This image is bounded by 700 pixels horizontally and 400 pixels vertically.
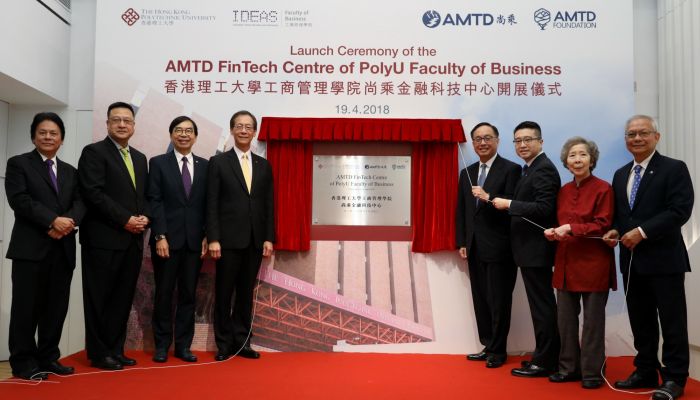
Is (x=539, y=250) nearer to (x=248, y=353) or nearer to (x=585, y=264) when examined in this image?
(x=585, y=264)

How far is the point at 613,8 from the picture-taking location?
13.5 ft

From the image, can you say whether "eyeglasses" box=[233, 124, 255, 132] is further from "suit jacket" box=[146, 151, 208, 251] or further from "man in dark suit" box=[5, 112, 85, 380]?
"man in dark suit" box=[5, 112, 85, 380]

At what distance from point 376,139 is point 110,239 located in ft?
6.67

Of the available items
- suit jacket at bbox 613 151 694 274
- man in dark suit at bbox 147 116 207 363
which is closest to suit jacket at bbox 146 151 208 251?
man in dark suit at bbox 147 116 207 363

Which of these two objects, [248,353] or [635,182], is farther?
[248,353]

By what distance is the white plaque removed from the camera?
4152mm

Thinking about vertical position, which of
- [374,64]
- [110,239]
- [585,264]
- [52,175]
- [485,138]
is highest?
[374,64]

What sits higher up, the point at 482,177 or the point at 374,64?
the point at 374,64

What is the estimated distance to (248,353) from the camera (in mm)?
3793

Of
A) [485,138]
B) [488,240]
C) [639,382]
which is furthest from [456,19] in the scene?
[639,382]

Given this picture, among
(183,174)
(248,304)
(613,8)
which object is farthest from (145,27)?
(613,8)

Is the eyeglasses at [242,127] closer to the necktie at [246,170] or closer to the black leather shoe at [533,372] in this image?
the necktie at [246,170]

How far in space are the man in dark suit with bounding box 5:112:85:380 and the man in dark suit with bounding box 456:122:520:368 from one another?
2.63m

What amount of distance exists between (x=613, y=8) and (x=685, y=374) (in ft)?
9.16
